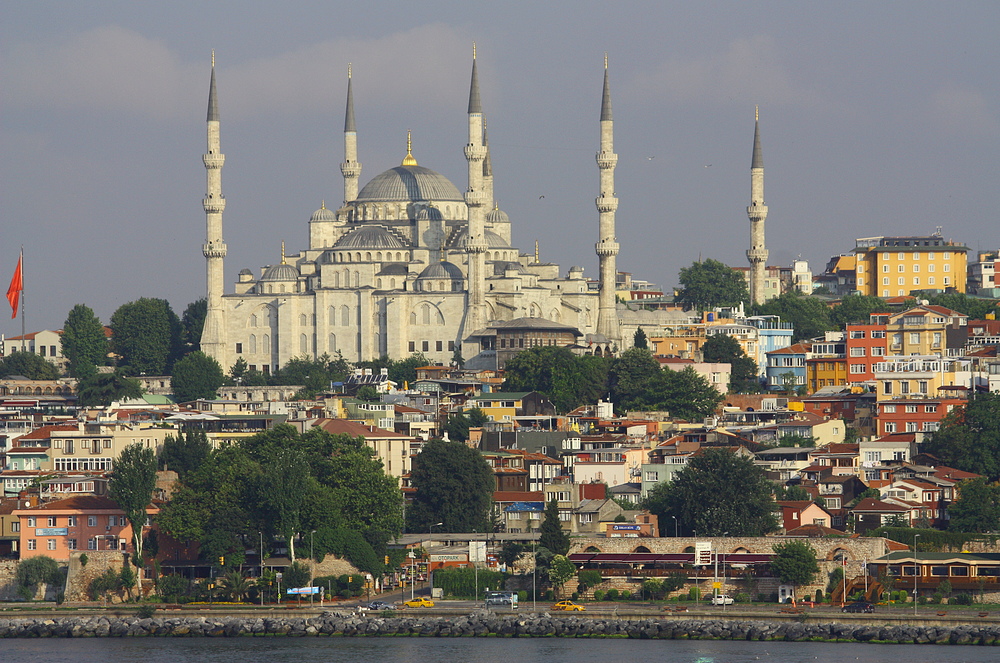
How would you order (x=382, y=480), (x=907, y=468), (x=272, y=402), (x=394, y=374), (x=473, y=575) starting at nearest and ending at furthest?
(x=473, y=575) → (x=382, y=480) → (x=907, y=468) → (x=272, y=402) → (x=394, y=374)

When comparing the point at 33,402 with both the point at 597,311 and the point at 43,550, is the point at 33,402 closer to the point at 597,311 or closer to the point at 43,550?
the point at 597,311

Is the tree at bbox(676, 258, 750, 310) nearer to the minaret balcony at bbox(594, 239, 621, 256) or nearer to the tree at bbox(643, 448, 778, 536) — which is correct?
the minaret balcony at bbox(594, 239, 621, 256)

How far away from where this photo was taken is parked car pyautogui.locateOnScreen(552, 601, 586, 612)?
39.0m

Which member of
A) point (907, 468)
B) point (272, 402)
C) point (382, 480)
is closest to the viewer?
point (382, 480)

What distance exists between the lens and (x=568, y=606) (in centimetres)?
3922

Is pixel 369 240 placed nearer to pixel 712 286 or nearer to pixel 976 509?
pixel 712 286

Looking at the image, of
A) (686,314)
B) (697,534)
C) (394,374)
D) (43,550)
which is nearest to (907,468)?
(697,534)

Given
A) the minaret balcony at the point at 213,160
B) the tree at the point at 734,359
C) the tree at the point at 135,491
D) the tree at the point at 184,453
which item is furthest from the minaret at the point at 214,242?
the tree at the point at 135,491

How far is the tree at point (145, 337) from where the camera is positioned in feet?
244

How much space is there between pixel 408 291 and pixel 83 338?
11.4 meters

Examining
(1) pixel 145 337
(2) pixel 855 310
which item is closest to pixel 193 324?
(1) pixel 145 337

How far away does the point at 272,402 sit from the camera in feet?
200

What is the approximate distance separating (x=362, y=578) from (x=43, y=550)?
6.25m

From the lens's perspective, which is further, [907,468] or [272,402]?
[272,402]
